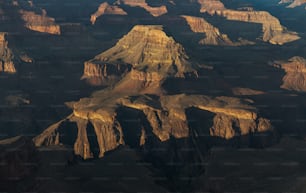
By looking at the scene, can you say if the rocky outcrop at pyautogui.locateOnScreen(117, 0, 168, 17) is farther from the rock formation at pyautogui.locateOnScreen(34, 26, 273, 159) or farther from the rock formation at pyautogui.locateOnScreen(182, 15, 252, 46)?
the rock formation at pyautogui.locateOnScreen(34, 26, 273, 159)

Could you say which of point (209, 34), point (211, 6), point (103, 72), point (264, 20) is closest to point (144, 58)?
point (103, 72)

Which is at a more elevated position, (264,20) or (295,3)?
(264,20)

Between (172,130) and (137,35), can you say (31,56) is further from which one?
(172,130)

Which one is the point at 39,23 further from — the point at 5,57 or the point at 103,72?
the point at 103,72

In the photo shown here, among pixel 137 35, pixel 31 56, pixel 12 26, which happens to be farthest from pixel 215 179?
pixel 12 26

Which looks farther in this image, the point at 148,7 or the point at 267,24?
the point at 148,7

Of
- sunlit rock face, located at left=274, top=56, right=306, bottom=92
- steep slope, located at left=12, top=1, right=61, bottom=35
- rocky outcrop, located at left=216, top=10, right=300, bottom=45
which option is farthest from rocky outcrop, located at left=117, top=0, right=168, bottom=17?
sunlit rock face, located at left=274, top=56, right=306, bottom=92

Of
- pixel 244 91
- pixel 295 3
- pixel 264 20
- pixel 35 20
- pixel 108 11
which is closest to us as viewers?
pixel 244 91

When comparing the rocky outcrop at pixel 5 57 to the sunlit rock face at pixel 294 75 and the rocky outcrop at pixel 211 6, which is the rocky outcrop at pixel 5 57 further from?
the rocky outcrop at pixel 211 6
